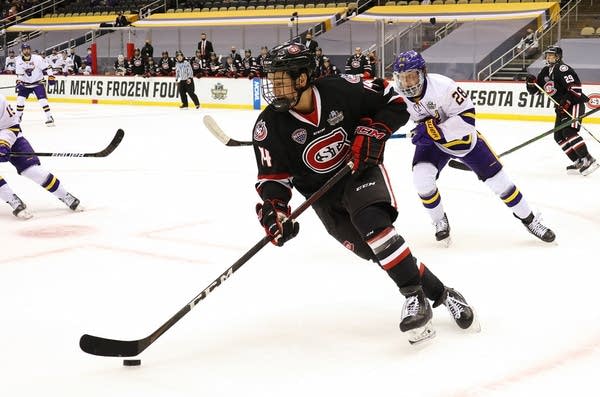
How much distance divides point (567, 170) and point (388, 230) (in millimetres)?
5182

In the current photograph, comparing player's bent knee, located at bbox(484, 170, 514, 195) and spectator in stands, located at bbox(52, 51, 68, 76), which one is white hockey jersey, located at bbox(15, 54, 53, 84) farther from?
player's bent knee, located at bbox(484, 170, 514, 195)

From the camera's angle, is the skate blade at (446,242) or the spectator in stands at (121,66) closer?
the skate blade at (446,242)

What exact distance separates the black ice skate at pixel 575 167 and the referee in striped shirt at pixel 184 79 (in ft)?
30.8

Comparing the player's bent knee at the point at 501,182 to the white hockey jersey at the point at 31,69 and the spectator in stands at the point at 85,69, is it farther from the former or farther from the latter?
the spectator in stands at the point at 85,69

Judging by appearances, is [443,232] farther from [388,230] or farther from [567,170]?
[567,170]

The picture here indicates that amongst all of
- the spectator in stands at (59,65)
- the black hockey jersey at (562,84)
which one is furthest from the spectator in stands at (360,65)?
the spectator in stands at (59,65)

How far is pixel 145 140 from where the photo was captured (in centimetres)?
1093

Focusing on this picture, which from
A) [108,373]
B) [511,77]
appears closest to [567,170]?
[108,373]

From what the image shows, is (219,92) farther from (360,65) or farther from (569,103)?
(569,103)

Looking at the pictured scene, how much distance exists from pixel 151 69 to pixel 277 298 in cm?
1458

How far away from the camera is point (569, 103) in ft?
24.8

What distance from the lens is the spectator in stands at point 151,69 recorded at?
17566 millimetres

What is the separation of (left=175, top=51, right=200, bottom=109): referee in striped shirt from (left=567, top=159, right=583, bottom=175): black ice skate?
9.38 meters

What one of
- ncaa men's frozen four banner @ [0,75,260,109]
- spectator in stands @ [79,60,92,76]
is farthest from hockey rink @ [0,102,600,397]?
spectator in stands @ [79,60,92,76]
